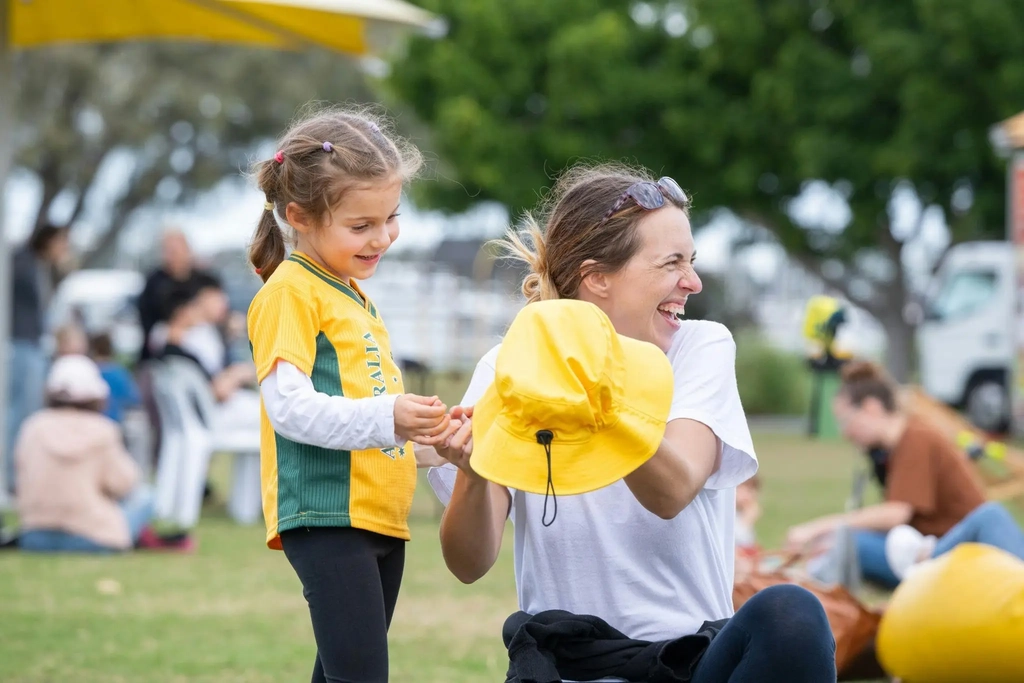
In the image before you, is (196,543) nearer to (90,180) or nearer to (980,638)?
(980,638)

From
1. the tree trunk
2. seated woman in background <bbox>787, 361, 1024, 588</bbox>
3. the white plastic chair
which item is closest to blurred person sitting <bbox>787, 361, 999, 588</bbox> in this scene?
seated woman in background <bbox>787, 361, 1024, 588</bbox>

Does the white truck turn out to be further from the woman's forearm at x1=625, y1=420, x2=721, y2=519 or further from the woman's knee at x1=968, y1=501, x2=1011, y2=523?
the woman's forearm at x1=625, y1=420, x2=721, y2=519

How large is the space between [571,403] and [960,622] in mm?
2591

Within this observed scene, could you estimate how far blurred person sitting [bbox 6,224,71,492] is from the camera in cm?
939

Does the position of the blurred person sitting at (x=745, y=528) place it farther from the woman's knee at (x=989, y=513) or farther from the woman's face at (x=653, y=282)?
the woman's face at (x=653, y=282)

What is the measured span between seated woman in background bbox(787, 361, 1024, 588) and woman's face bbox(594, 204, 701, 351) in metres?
3.44

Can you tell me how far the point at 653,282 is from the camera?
246 centimetres

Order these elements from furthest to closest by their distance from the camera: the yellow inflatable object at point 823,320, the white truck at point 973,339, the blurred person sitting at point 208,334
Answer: the white truck at point 973,339
the blurred person sitting at point 208,334
the yellow inflatable object at point 823,320

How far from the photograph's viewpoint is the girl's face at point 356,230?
2799 millimetres

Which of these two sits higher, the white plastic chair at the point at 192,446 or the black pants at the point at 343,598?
the black pants at the point at 343,598

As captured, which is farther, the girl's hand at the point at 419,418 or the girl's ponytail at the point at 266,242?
the girl's ponytail at the point at 266,242

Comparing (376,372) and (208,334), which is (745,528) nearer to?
(376,372)

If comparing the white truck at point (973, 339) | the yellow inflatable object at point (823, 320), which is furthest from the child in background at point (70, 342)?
the white truck at point (973, 339)

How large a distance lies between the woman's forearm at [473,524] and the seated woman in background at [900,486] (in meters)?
3.47
